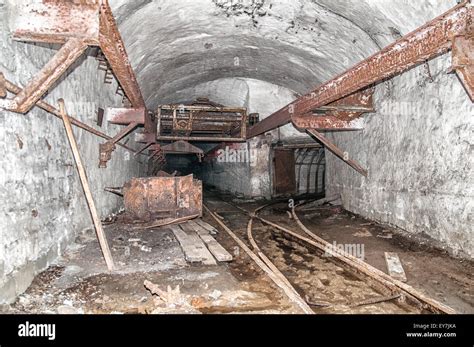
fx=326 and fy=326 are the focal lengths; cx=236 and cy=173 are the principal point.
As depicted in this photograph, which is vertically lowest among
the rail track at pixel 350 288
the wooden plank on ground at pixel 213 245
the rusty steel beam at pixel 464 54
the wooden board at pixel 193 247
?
the rail track at pixel 350 288

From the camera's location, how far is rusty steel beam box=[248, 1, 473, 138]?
2830mm

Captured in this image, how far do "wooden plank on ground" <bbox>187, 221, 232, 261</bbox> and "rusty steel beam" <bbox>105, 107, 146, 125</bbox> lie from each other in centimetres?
253

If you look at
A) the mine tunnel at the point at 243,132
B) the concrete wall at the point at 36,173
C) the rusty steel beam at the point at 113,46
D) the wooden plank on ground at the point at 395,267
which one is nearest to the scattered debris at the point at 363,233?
the mine tunnel at the point at 243,132

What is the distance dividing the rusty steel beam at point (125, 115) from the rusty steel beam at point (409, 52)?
3802 mm

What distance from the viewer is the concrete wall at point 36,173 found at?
2977mm

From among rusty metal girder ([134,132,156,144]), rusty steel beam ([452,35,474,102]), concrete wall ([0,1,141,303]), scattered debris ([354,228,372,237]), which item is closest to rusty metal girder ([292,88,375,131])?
scattered debris ([354,228,372,237])

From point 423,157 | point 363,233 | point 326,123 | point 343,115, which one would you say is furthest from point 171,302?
point 343,115

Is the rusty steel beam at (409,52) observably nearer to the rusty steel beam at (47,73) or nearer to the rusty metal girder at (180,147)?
the rusty steel beam at (47,73)

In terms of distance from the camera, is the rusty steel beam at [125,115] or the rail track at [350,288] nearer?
the rail track at [350,288]

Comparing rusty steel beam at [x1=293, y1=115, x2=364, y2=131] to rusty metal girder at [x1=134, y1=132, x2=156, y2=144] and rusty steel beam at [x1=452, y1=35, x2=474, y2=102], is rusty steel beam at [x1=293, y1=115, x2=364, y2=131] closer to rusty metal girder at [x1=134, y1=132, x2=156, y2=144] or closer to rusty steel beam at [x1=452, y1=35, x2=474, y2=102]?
rusty steel beam at [x1=452, y1=35, x2=474, y2=102]

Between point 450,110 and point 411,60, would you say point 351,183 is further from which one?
point 411,60
